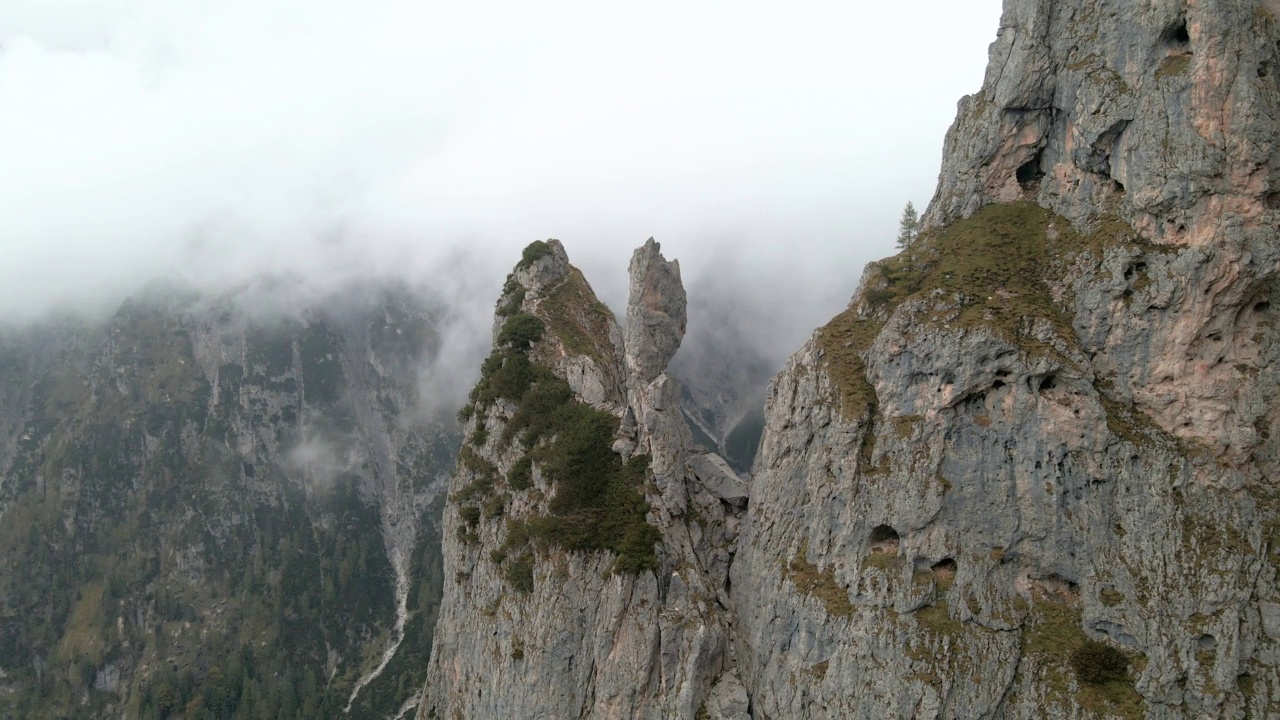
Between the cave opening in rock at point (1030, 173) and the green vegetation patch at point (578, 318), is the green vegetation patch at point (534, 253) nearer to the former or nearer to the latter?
the green vegetation patch at point (578, 318)

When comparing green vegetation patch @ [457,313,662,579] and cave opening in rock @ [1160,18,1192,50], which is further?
green vegetation patch @ [457,313,662,579]

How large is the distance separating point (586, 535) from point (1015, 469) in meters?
35.2

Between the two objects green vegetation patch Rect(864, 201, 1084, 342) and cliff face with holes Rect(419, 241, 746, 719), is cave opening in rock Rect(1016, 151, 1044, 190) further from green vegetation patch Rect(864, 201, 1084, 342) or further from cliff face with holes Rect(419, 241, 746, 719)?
cliff face with holes Rect(419, 241, 746, 719)

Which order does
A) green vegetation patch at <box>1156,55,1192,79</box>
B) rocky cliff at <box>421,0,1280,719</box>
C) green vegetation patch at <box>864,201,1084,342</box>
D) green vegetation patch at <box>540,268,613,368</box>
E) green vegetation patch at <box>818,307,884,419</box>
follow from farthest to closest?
green vegetation patch at <box>540,268,613,368</box> < green vegetation patch at <box>818,307,884,419</box> < green vegetation patch at <box>864,201,1084,342</box> < green vegetation patch at <box>1156,55,1192,79</box> < rocky cliff at <box>421,0,1280,719</box>

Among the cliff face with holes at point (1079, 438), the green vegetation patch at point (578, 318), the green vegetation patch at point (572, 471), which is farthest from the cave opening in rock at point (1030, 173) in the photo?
the green vegetation patch at point (578, 318)

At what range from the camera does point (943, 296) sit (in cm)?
5991

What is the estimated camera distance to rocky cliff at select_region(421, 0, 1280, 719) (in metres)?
50.7

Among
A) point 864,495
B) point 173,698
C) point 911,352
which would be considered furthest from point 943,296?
point 173,698

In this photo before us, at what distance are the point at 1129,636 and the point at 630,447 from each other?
41033 mm

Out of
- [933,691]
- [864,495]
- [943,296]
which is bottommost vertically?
[933,691]

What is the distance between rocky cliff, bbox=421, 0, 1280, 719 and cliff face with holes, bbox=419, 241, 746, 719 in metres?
0.37

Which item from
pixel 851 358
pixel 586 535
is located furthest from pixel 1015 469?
pixel 586 535

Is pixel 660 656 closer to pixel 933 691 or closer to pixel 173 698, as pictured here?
pixel 933 691

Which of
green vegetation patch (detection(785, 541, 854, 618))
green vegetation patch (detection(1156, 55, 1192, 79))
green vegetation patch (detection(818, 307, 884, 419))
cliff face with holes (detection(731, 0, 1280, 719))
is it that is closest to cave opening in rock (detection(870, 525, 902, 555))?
cliff face with holes (detection(731, 0, 1280, 719))
